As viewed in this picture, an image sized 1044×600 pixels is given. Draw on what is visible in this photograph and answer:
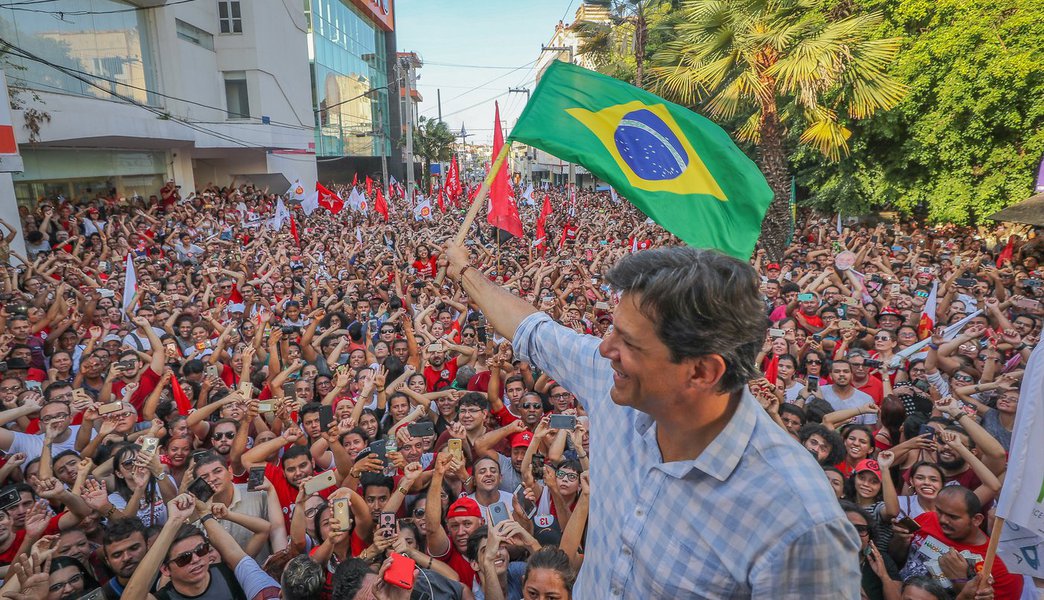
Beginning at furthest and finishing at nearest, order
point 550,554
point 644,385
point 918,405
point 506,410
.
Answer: point 506,410 < point 918,405 < point 550,554 < point 644,385

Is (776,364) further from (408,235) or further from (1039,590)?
(408,235)

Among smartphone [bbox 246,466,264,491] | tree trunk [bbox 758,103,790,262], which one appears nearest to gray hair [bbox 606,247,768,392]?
smartphone [bbox 246,466,264,491]

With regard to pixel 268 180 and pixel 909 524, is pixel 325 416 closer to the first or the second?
pixel 909 524

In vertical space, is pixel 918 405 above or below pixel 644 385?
below

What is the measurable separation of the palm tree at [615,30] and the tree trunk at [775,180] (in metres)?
5.05

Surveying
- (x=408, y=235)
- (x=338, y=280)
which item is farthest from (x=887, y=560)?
(x=408, y=235)

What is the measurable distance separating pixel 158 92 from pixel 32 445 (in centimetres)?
1876

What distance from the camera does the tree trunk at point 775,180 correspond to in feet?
41.2

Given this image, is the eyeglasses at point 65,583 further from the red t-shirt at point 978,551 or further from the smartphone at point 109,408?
the red t-shirt at point 978,551

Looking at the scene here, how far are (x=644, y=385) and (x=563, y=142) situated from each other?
2.26 metres

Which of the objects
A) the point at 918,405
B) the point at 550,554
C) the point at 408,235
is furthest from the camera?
the point at 408,235

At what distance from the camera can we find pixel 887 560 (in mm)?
3396

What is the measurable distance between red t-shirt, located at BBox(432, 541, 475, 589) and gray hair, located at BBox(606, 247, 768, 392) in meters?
2.81

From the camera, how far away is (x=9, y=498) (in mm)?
3346
